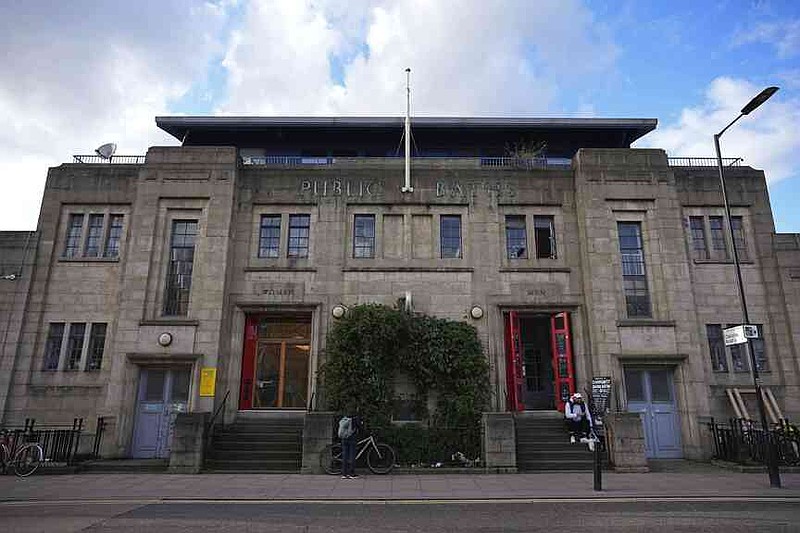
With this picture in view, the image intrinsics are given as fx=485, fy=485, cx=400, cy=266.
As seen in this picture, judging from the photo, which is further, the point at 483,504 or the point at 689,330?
the point at 689,330

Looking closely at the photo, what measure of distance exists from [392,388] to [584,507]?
749 centimetres

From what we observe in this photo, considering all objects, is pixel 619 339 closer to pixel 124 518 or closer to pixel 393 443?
pixel 393 443

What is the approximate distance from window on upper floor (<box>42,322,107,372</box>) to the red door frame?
464 centimetres

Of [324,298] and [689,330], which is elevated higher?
[324,298]

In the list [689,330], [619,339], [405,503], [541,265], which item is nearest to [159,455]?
[405,503]

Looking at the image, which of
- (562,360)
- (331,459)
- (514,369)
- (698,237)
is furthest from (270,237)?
(698,237)

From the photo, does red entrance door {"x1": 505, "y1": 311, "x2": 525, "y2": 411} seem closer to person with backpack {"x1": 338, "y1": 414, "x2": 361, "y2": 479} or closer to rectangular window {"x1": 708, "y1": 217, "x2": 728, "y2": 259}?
person with backpack {"x1": 338, "y1": 414, "x2": 361, "y2": 479}

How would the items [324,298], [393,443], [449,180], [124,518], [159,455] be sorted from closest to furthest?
[124,518], [393,443], [159,455], [324,298], [449,180]

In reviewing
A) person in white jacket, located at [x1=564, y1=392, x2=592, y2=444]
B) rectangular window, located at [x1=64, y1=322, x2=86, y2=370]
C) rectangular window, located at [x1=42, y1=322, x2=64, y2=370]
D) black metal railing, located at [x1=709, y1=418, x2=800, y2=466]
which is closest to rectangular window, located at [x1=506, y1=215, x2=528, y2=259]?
person in white jacket, located at [x1=564, y1=392, x2=592, y2=444]

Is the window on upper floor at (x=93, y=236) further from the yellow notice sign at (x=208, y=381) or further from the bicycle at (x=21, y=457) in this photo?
the bicycle at (x=21, y=457)

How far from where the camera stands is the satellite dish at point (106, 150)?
18.3 metres

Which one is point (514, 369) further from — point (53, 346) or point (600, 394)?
point (53, 346)

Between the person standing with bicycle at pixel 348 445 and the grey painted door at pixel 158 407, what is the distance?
6.08 m

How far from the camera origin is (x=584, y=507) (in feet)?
28.5
